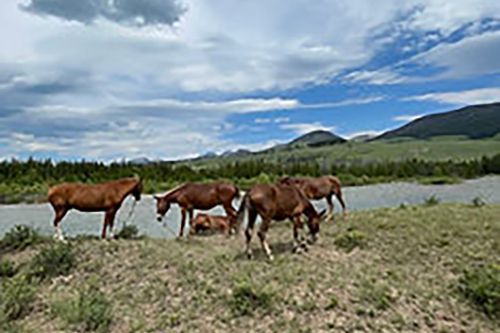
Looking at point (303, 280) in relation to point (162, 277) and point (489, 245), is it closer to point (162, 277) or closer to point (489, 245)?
point (162, 277)

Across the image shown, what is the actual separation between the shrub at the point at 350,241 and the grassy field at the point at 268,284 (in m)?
0.02

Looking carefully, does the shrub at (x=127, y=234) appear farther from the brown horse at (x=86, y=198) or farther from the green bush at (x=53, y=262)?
the green bush at (x=53, y=262)

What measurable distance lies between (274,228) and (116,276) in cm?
517

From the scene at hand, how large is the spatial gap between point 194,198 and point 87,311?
517 cm

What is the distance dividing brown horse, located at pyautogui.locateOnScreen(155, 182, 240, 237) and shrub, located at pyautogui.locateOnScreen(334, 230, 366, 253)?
3526 mm

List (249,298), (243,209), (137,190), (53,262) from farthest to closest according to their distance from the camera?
1. (137,190)
2. (53,262)
3. (243,209)
4. (249,298)

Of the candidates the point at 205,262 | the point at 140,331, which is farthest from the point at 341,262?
the point at 140,331

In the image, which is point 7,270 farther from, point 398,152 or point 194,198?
point 398,152

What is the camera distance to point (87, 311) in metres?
7.70

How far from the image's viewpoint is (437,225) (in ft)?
37.6

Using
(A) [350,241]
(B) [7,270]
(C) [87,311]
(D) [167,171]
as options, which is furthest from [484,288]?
(D) [167,171]

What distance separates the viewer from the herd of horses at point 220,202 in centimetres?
952

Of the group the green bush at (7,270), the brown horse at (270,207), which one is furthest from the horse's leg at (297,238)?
the green bush at (7,270)

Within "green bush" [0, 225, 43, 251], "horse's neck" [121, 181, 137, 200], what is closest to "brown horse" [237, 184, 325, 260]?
"horse's neck" [121, 181, 137, 200]
